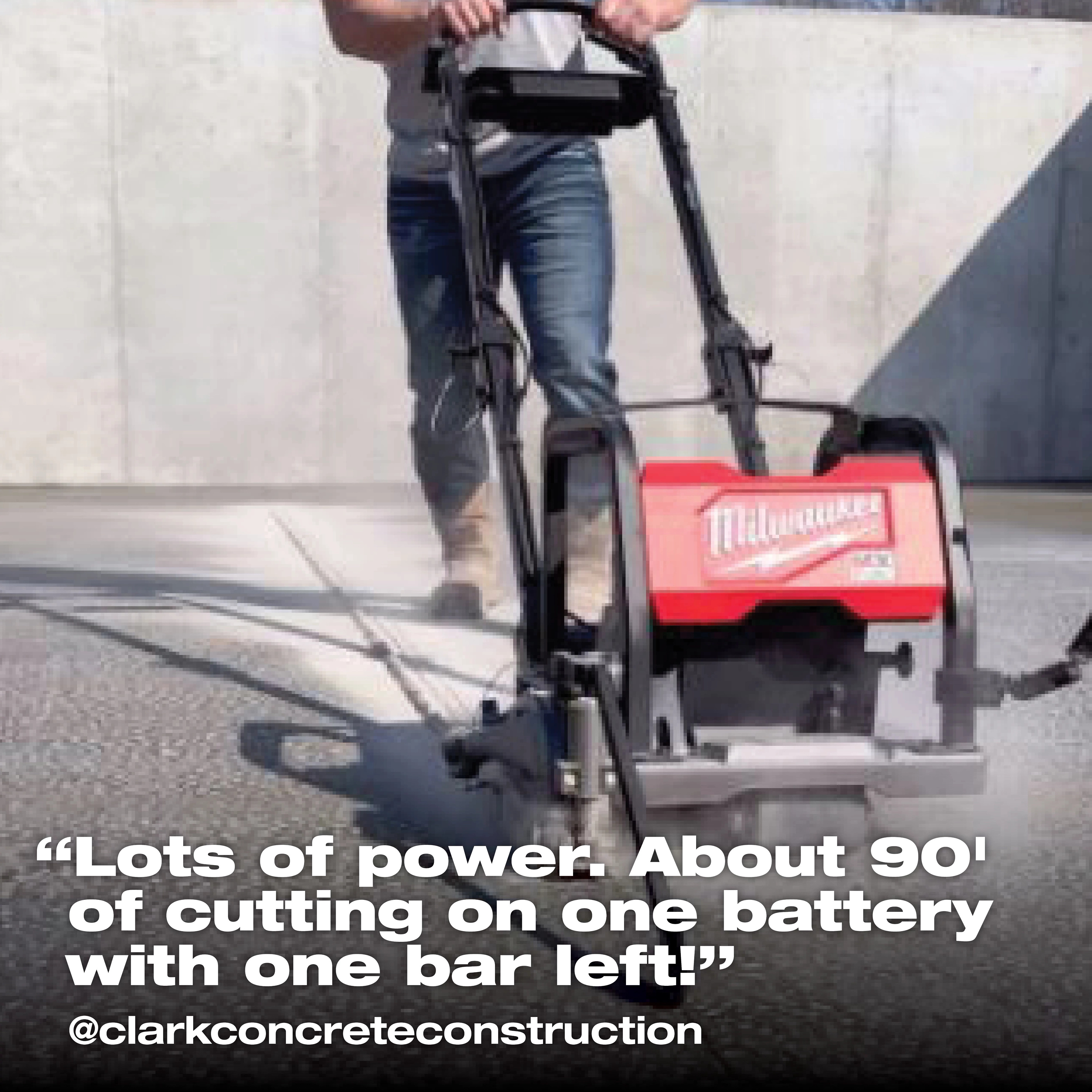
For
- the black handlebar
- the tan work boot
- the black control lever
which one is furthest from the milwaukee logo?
the tan work boot

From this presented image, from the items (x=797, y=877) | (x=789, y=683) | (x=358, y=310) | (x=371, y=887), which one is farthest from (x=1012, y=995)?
(x=358, y=310)

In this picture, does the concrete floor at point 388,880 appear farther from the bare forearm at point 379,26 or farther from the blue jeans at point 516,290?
the bare forearm at point 379,26

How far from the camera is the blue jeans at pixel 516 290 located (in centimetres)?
291

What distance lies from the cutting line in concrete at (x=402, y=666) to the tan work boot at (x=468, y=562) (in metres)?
0.16

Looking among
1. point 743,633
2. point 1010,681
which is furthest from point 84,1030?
point 1010,681

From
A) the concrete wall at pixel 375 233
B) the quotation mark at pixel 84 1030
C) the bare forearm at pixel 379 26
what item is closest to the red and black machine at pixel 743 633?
the quotation mark at pixel 84 1030

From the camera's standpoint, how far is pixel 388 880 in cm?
179

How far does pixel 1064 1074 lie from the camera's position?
1335mm

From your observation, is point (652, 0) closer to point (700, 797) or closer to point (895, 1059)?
point (700, 797)

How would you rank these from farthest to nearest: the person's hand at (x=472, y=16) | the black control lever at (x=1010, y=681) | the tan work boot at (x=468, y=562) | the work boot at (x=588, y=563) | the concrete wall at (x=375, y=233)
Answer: the concrete wall at (x=375, y=233) < the tan work boot at (x=468, y=562) < the work boot at (x=588, y=563) < the person's hand at (x=472, y=16) < the black control lever at (x=1010, y=681)

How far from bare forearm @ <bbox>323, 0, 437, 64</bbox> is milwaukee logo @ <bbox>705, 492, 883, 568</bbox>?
119 cm

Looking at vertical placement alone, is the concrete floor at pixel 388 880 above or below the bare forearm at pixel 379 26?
below

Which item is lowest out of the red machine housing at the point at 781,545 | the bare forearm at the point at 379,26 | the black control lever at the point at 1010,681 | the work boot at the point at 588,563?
the work boot at the point at 588,563

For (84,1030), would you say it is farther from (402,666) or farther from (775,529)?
(402,666)
